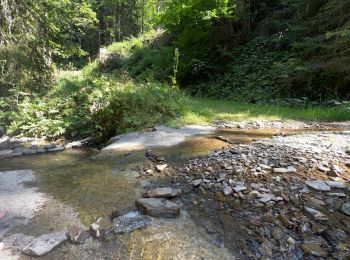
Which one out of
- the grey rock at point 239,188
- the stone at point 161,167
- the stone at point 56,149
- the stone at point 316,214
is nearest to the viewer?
the stone at point 316,214

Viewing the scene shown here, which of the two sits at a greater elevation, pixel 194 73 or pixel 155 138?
pixel 194 73

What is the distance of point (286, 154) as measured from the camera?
14.3 feet

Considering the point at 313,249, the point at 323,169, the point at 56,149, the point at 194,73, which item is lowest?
the point at 56,149

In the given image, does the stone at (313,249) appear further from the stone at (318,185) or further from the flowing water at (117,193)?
the stone at (318,185)

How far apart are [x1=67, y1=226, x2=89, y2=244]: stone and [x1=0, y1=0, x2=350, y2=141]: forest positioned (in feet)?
14.3

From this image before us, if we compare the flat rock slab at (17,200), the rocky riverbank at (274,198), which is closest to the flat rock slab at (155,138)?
the rocky riverbank at (274,198)

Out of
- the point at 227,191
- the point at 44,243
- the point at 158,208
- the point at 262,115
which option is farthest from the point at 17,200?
the point at 262,115

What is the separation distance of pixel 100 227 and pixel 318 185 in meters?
2.53

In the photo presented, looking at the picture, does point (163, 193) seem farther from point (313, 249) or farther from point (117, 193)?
point (313, 249)

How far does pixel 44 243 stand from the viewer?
98.7 inches

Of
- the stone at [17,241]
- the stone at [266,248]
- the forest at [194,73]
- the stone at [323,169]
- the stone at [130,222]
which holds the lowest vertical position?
the stone at [266,248]

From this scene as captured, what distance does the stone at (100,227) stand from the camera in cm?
268

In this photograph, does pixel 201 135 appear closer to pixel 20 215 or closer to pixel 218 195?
pixel 218 195

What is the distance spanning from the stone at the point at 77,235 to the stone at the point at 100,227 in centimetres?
6
